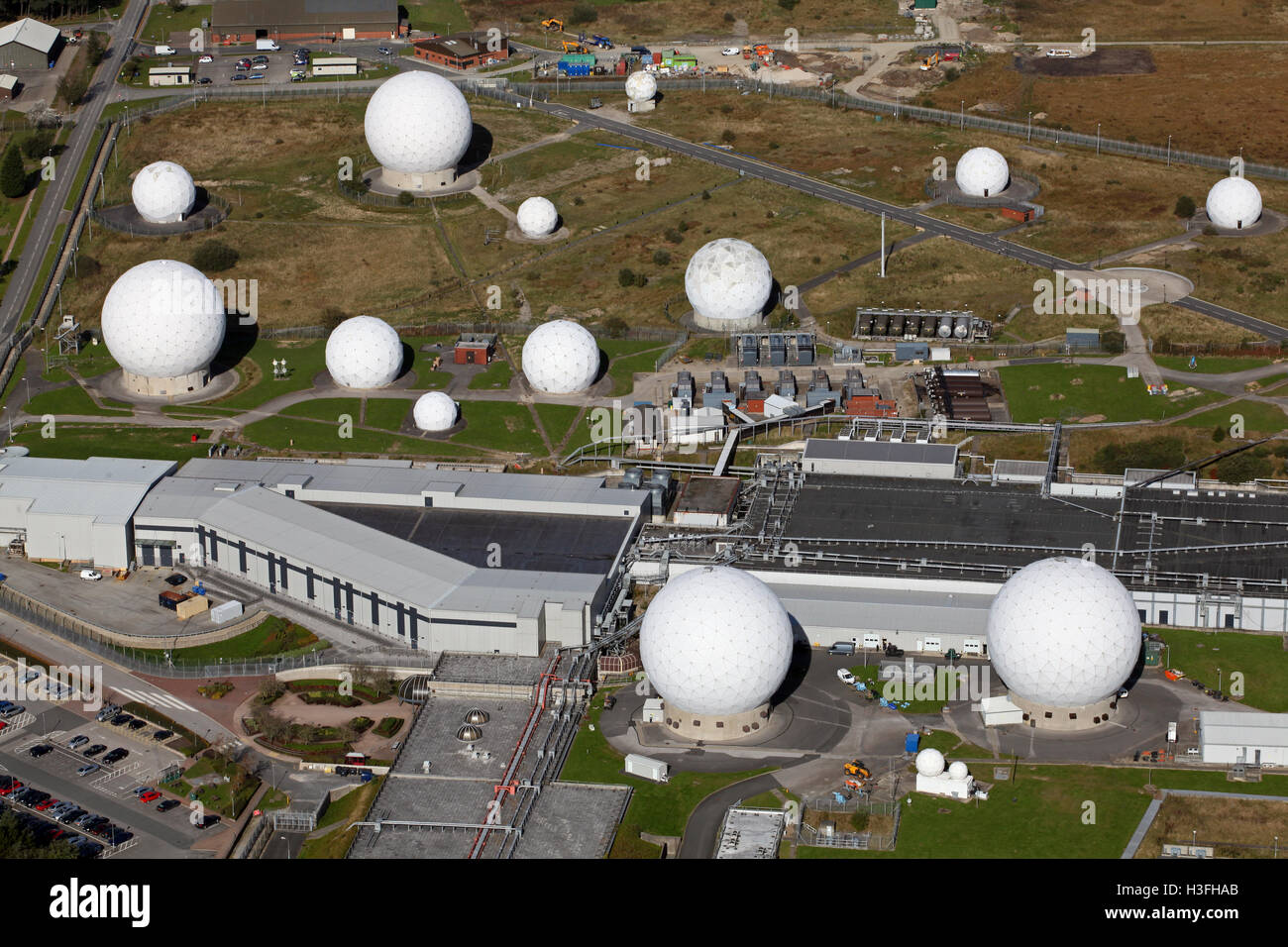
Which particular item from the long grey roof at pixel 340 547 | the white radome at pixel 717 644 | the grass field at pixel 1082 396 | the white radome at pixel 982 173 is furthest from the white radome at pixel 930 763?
the white radome at pixel 982 173

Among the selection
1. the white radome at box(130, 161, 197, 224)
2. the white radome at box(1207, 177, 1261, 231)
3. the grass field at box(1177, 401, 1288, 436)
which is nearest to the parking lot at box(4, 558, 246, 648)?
the white radome at box(130, 161, 197, 224)

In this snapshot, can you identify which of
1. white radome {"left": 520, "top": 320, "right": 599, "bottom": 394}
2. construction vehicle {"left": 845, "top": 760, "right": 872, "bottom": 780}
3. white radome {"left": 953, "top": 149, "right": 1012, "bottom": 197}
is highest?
white radome {"left": 953, "top": 149, "right": 1012, "bottom": 197}

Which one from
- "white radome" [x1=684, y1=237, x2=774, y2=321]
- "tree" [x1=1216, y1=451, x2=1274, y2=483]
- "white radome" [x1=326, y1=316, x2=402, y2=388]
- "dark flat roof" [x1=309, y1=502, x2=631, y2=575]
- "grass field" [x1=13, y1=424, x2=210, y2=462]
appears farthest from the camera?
"white radome" [x1=684, y1=237, x2=774, y2=321]

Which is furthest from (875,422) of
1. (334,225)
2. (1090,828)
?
(334,225)

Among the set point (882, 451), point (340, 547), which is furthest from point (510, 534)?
Answer: point (882, 451)

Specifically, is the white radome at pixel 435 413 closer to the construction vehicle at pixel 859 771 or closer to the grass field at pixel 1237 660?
the construction vehicle at pixel 859 771

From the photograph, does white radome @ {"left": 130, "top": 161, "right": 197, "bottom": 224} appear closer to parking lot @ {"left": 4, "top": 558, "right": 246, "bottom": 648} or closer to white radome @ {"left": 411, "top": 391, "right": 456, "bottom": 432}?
white radome @ {"left": 411, "top": 391, "right": 456, "bottom": 432}

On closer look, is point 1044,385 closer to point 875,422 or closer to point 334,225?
point 875,422
